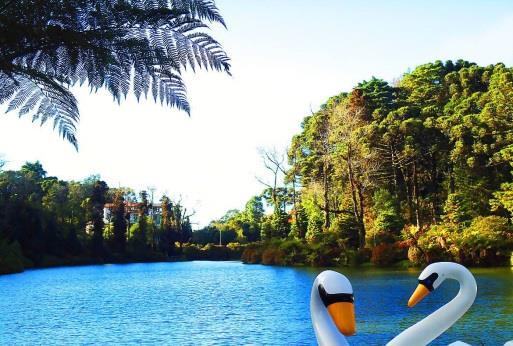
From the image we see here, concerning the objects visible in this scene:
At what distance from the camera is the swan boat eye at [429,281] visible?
3264mm

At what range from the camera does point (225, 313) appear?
10.9 metres

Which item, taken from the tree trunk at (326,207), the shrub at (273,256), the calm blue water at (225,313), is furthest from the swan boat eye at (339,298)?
the shrub at (273,256)

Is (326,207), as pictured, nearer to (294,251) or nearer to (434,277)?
(294,251)

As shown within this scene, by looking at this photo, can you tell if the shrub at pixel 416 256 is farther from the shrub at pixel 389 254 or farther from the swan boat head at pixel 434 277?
the swan boat head at pixel 434 277

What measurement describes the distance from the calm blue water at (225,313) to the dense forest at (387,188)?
17.7ft

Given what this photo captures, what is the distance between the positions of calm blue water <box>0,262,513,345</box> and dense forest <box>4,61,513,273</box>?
212 inches

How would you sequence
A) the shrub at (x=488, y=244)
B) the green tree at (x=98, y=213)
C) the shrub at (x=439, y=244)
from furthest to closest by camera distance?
the green tree at (x=98, y=213) → the shrub at (x=439, y=244) → the shrub at (x=488, y=244)

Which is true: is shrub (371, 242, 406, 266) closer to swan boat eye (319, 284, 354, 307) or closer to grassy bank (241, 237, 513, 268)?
grassy bank (241, 237, 513, 268)

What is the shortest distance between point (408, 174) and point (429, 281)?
24.7 m

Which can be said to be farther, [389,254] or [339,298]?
[389,254]

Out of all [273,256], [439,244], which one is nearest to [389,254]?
[439,244]

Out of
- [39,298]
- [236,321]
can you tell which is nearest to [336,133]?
[39,298]

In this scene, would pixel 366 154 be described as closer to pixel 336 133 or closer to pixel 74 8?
pixel 336 133

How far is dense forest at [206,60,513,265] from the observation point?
22.0 metres
